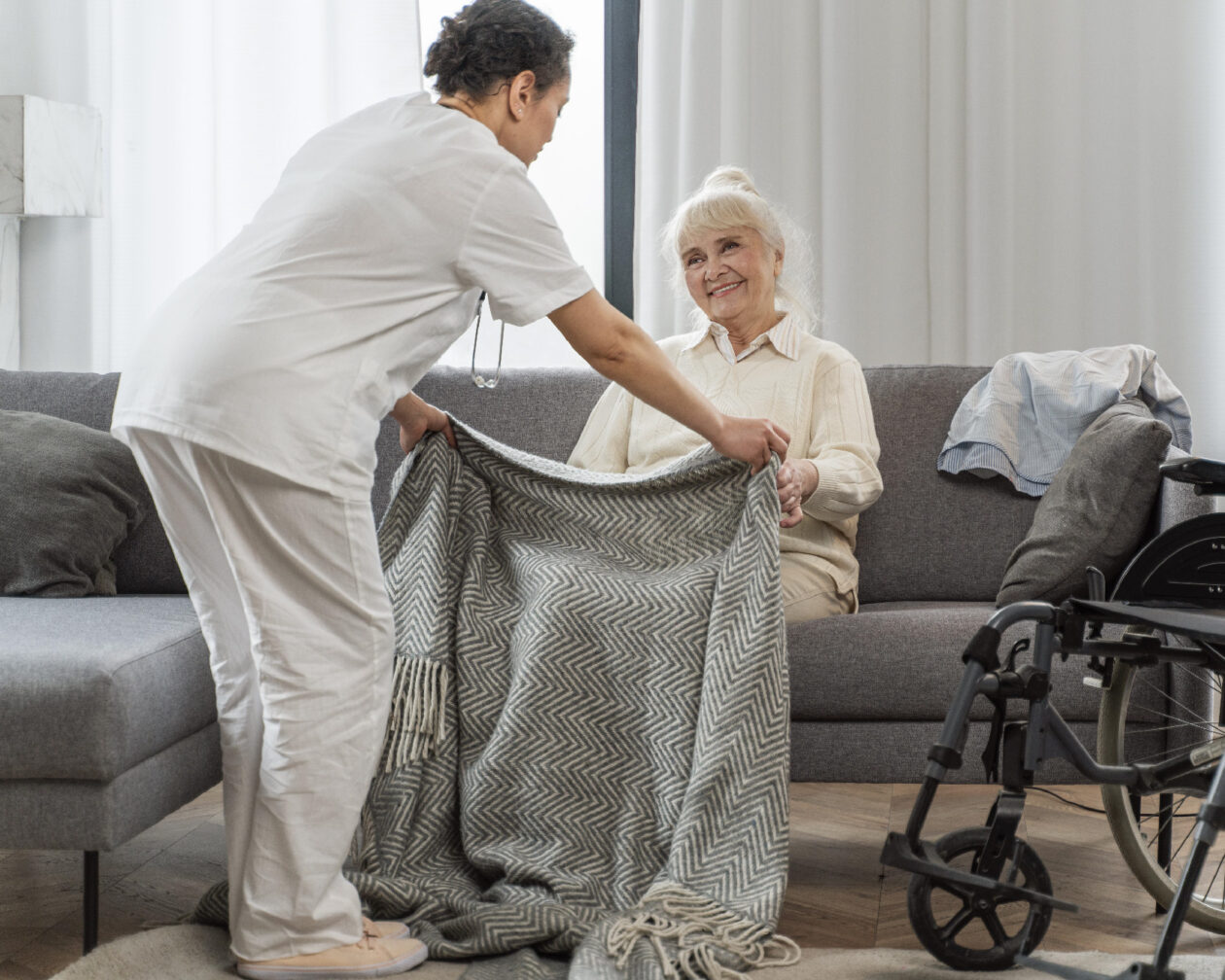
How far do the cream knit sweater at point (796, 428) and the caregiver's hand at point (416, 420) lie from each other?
1.50 ft

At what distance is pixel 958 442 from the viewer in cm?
252

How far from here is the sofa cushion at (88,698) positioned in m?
1.68

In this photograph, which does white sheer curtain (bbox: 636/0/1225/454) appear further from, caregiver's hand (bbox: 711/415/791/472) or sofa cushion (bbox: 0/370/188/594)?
caregiver's hand (bbox: 711/415/791/472)

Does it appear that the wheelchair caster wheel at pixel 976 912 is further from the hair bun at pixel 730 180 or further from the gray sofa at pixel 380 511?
the hair bun at pixel 730 180

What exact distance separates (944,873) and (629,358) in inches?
29.5

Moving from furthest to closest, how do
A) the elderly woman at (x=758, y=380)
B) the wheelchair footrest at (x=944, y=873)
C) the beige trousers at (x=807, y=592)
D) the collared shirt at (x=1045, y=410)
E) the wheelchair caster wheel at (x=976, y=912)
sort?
Result: the collared shirt at (x=1045, y=410), the elderly woman at (x=758, y=380), the beige trousers at (x=807, y=592), the wheelchair caster wheel at (x=976, y=912), the wheelchair footrest at (x=944, y=873)

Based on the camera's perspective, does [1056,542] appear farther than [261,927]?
Yes

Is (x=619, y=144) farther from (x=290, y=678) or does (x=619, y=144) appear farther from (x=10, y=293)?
(x=290, y=678)

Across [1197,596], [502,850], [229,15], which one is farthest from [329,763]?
[229,15]

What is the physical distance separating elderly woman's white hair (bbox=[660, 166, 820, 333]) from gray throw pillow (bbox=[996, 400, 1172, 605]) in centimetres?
69

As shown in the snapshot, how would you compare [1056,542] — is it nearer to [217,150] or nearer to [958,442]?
[958,442]

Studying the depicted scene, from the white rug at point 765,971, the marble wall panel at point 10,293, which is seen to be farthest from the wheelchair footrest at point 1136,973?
the marble wall panel at point 10,293

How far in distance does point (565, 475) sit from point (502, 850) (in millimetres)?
586

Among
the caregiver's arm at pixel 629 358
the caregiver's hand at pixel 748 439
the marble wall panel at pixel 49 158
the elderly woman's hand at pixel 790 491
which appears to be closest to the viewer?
the caregiver's arm at pixel 629 358
